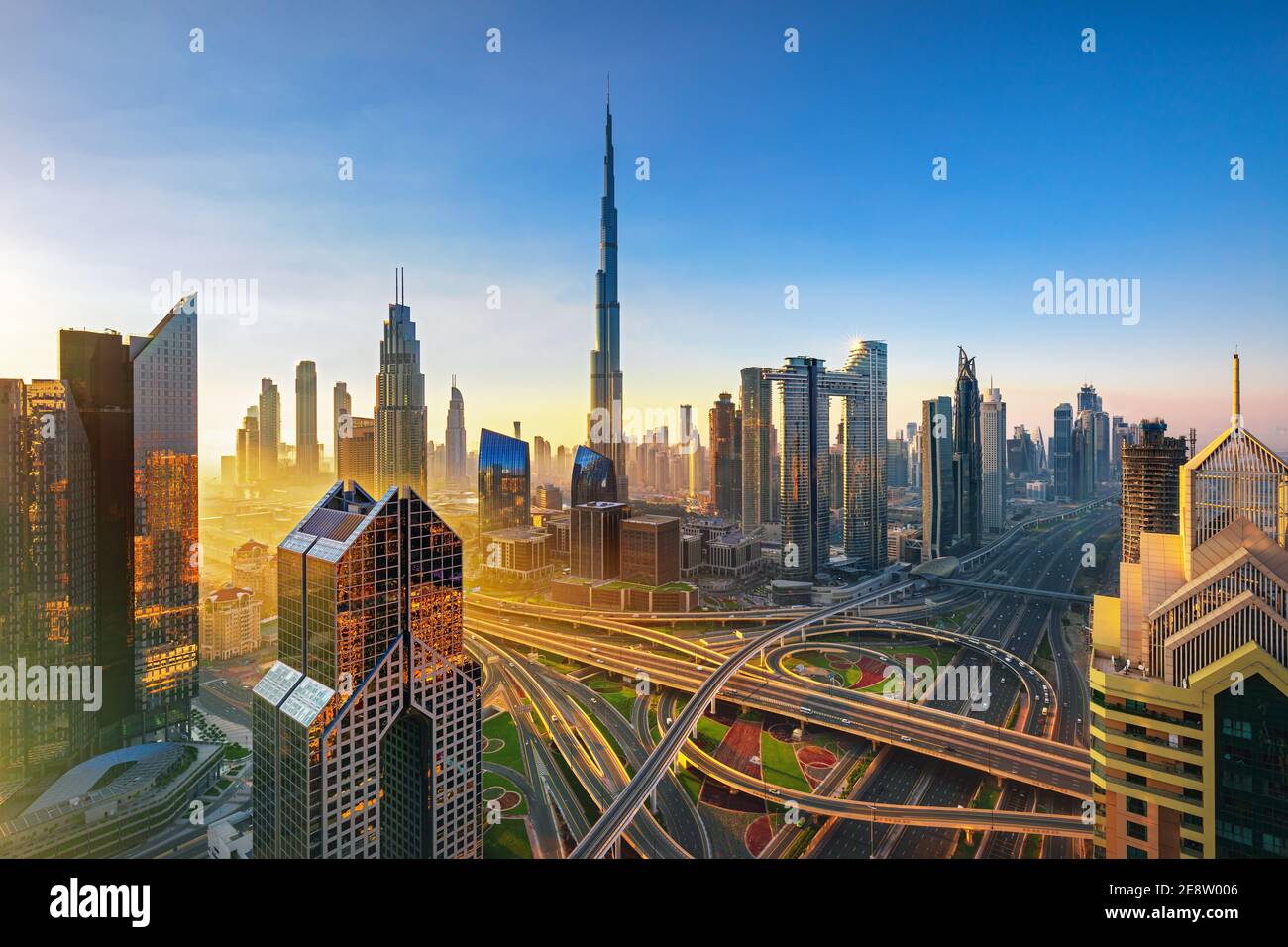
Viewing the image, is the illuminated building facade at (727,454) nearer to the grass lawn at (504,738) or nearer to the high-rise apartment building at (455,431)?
the high-rise apartment building at (455,431)

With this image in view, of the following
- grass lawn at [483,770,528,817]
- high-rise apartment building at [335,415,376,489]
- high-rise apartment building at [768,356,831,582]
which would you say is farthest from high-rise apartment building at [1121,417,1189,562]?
high-rise apartment building at [335,415,376,489]

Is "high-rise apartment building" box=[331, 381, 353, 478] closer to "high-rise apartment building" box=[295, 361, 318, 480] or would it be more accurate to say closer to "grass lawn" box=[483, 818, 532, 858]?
"high-rise apartment building" box=[295, 361, 318, 480]

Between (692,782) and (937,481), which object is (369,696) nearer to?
(692,782)

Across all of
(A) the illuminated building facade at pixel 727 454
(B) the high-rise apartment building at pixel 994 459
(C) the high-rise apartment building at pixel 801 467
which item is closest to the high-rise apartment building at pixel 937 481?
(C) the high-rise apartment building at pixel 801 467

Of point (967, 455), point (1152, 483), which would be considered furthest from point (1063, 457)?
point (1152, 483)
